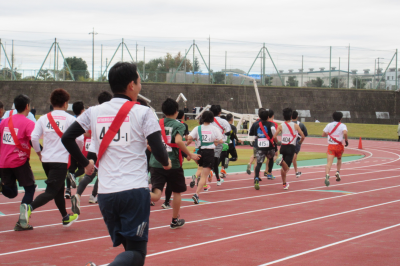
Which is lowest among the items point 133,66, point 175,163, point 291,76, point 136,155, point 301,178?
point 301,178

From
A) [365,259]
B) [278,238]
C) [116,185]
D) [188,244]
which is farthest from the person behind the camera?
[278,238]

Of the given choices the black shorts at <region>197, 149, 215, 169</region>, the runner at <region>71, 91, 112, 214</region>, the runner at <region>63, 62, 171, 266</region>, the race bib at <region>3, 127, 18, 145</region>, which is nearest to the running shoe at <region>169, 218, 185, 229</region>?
the runner at <region>71, 91, 112, 214</region>

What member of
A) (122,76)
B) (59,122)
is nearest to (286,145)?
(59,122)

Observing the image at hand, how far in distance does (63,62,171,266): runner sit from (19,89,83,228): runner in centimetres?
312

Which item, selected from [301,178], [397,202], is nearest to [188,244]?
[397,202]

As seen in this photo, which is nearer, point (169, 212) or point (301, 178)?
point (169, 212)

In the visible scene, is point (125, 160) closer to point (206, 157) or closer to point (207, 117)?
point (207, 117)

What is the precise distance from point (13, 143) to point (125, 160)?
4.03 m

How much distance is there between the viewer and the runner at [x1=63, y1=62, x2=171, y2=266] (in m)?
3.35

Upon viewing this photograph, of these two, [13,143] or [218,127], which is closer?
[13,143]

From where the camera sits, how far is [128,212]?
335 cm

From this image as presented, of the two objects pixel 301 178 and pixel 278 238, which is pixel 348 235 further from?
pixel 301 178

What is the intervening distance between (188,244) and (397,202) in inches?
227

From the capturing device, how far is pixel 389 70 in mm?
49375
